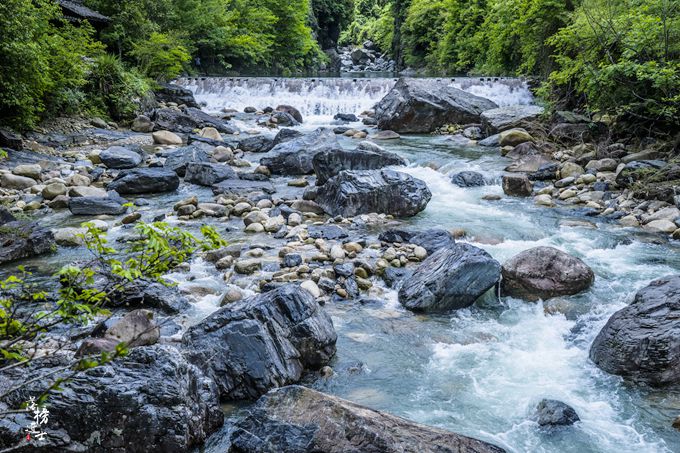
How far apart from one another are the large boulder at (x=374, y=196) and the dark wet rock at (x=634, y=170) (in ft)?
12.6

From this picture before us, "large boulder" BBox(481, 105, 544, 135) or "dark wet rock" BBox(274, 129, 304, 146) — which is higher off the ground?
"large boulder" BBox(481, 105, 544, 135)

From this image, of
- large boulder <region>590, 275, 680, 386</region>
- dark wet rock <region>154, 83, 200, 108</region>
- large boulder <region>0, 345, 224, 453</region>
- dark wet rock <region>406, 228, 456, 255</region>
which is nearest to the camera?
large boulder <region>0, 345, 224, 453</region>

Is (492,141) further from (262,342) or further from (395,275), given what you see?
(262,342)

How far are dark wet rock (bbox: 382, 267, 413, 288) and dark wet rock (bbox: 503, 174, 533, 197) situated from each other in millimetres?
4606

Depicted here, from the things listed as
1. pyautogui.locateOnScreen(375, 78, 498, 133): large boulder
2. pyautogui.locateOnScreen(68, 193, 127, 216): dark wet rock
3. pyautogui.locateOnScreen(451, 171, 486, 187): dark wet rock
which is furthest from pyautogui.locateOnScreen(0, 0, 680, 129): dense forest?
pyautogui.locateOnScreen(68, 193, 127, 216): dark wet rock

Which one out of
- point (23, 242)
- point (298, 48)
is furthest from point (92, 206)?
point (298, 48)

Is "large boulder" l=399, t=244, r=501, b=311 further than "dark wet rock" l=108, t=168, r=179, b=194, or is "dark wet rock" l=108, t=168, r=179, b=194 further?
"dark wet rock" l=108, t=168, r=179, b=194

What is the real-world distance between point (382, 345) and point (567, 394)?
5.51 feet

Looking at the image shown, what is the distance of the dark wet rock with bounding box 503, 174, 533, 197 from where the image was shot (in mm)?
10312

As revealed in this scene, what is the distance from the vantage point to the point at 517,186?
10328mm

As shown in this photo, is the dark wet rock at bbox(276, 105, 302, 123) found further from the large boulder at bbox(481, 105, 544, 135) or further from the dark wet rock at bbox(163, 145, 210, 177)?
the dark wet rock at bbox(163, 145, 210, 177)

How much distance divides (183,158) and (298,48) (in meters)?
26.1

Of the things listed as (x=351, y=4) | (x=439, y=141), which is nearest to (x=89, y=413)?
(x=439, y=141)

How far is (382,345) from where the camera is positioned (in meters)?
5.14
